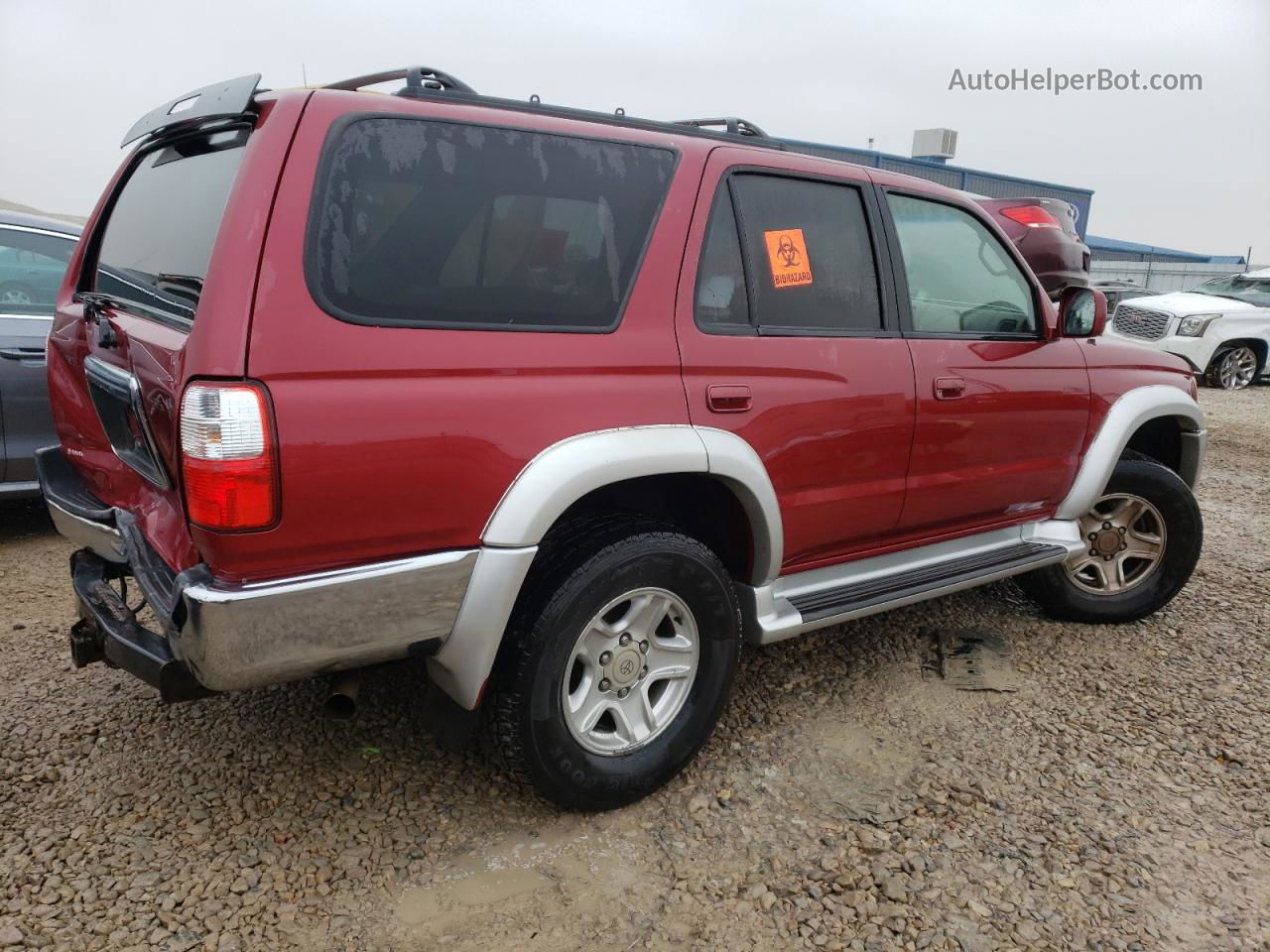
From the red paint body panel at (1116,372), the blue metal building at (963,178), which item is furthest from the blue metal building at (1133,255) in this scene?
the red paint body panel at (1116,372)

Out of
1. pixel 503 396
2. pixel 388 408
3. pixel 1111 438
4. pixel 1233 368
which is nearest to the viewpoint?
pixel 388 408

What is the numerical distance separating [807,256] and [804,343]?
12.2 inches

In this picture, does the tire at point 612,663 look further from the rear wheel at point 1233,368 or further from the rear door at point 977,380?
the rear wheel at point 1233,368

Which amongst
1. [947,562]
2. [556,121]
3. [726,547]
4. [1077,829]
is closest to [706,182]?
[556,121]

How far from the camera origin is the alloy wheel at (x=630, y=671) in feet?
→ 7.94

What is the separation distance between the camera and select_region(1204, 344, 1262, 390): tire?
40.8 feet

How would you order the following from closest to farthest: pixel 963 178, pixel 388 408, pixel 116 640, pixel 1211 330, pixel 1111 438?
pixel 388 408
pixel 116 640
pixel 1111 438
pixel 1211 330
pixel 963 178

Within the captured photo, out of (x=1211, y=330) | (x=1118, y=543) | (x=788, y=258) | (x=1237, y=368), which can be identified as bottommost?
(x=1237, y=368)

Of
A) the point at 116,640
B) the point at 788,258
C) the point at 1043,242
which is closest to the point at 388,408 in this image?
the point at 116,640

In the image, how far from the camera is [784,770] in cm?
275

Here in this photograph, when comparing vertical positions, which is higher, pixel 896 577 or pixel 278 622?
pixel 278 622

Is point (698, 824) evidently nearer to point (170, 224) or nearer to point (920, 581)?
point (920, 581)

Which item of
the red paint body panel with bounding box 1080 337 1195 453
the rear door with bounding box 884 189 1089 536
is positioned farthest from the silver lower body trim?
the red paint body panel with bounding box 1080 337 1195 453

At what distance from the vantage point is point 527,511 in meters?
2.10
